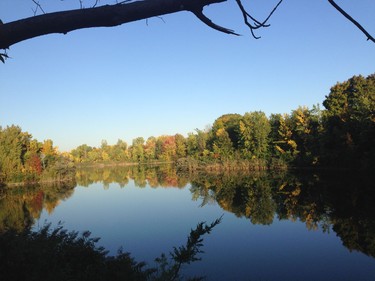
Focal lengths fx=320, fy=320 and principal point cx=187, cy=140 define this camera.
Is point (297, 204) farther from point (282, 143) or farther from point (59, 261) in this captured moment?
point (282, 143)

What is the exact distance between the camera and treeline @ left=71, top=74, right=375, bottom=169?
81.2ft

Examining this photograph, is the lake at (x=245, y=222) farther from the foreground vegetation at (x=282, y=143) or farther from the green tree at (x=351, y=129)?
the foreground vegetation at (x=282, y=143)

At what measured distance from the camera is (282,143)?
37.6 metres

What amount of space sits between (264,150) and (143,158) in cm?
4508

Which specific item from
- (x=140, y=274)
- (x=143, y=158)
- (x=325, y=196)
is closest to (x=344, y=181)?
(x=325, y=196)

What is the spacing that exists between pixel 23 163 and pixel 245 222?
26927 mm

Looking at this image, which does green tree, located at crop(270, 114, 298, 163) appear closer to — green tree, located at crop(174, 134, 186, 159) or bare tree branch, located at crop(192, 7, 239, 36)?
green tree, located at crop(174, 134, 186, 159)

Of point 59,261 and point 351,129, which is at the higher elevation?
point 351,129

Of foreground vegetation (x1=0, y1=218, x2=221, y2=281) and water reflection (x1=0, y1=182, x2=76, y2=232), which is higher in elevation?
foreground vegetation (x1=0, y1=218, x2=221, y2=281)

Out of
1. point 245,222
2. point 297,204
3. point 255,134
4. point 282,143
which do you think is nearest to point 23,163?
point 255,134

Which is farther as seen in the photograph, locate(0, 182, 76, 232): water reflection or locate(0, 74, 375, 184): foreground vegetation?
locate(0, 74, 375, 184): foreground vegetation

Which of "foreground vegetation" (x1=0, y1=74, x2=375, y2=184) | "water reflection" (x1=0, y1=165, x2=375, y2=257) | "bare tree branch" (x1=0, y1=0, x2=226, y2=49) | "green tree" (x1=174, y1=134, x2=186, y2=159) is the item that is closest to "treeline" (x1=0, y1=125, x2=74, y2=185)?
"foreground vegetation" (x1=0, y1=74, x2=375, y2=184)

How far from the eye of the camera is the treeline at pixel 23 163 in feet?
96.2

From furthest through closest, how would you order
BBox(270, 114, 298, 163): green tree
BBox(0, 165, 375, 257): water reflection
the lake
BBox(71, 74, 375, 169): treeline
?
BBox(270, 114, 298, 163): green tree
BBox(71, 74, 375, 169): treeline
BBox(0, 165, 375, 257): water reflection
the lake
